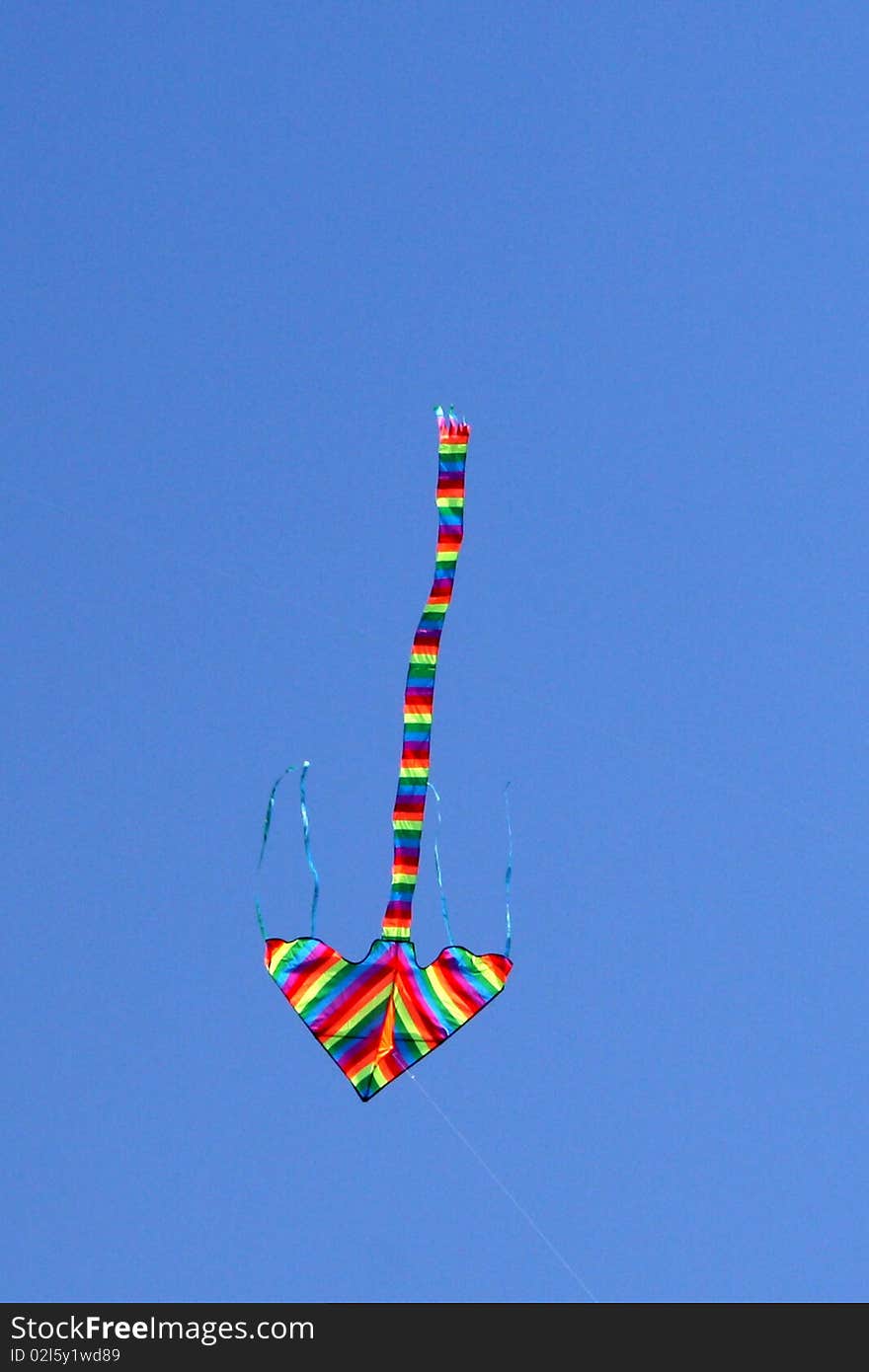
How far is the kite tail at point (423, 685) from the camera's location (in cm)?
2175

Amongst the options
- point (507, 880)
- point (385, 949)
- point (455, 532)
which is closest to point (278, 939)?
point (385, 949)

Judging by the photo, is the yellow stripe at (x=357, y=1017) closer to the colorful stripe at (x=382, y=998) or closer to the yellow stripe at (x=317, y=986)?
the colorful stripe at (x=382, y=998)

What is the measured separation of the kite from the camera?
70.7 ft

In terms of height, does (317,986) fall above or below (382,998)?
above

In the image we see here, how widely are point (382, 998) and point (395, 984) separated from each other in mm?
174

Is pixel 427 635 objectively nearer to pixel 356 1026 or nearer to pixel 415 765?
pixel 415 765

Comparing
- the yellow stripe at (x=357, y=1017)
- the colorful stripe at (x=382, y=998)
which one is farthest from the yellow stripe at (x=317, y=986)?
the yellow stripe at (x=357, y=1017)

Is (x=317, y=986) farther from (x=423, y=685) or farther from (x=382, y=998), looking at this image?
(x=423, y=685)

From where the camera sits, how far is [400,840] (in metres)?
21.8

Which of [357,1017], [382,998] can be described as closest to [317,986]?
[357,1017]

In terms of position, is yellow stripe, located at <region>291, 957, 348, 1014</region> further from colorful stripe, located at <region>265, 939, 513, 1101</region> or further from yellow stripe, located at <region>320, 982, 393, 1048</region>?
yellow stripe, located at <region>320, 982, 393, 1048</region>

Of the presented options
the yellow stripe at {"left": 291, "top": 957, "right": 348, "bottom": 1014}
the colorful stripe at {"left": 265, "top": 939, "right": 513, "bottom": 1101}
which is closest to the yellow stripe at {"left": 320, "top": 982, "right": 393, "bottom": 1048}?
the colorful stripe at {"left": 265, "top": 939, "right": 513, "bottom": 1101}

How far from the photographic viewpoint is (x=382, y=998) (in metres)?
21.6
